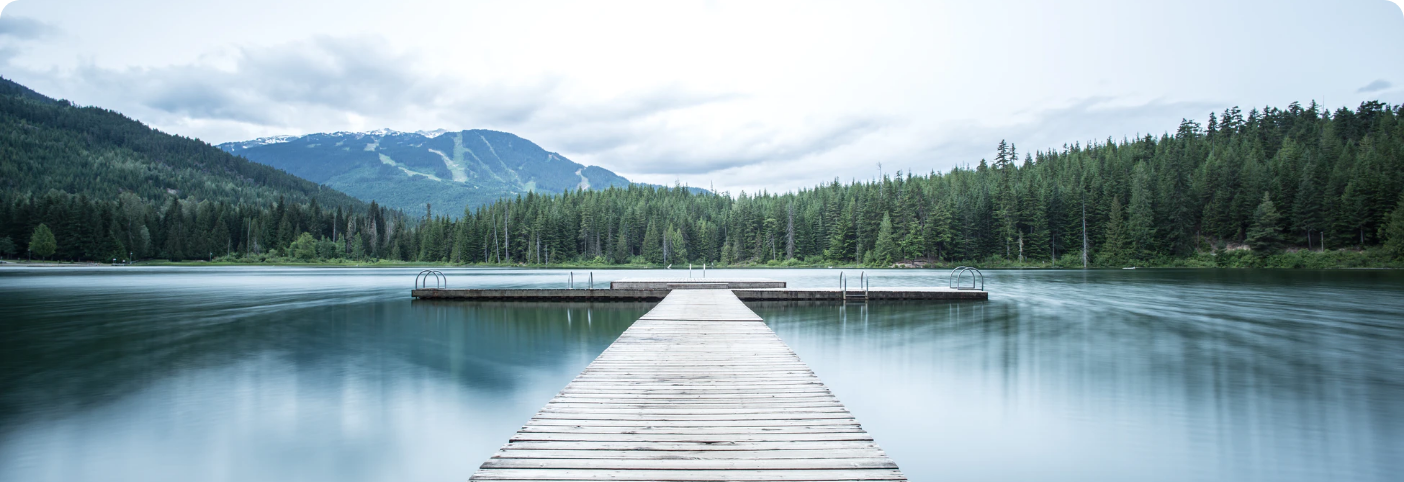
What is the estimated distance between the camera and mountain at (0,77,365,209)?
5103 inches

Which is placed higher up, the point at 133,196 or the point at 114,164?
the point at 114,164

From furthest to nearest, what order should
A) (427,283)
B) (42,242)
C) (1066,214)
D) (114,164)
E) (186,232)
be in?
(114,164) → (186,232) → (42,242) → (1066,214) → (427,283)

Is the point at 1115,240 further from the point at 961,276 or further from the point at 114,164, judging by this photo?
the point at 114,164

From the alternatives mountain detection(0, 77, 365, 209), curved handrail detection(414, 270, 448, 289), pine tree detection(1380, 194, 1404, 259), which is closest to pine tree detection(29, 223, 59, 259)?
mountain detection(0, 77, 365, 209)

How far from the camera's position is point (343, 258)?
344 ft

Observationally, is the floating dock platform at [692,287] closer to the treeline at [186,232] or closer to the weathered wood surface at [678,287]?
the weathered wood surface at [678,287]

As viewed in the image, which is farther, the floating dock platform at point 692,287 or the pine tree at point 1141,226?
the pine tree at point 1141,226

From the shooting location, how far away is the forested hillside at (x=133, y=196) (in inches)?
3354

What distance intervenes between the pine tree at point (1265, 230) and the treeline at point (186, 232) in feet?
374

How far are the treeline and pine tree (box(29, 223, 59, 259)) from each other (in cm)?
13

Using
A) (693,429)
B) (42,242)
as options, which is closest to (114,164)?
(42,242)

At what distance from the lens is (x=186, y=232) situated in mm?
97625

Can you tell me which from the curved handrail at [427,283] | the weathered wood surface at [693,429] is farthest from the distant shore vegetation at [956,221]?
the weathered wood surface at [693,429]

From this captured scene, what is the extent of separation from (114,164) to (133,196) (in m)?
54.2
